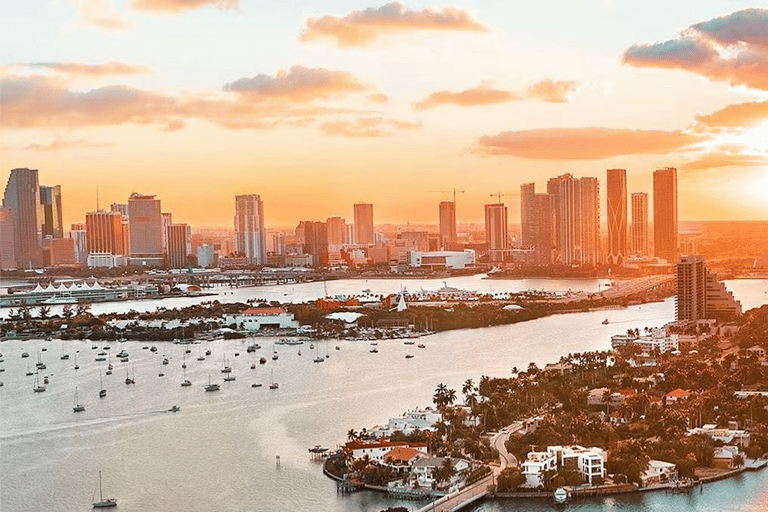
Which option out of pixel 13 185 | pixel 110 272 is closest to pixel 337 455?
pixel 110 272

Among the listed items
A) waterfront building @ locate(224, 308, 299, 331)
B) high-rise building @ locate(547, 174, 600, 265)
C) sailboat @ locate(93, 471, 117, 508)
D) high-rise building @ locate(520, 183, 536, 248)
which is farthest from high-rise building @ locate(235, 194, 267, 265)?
sailboat @ locate(93, 471, 117, 508)

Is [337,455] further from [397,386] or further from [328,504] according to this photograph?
[397,386]

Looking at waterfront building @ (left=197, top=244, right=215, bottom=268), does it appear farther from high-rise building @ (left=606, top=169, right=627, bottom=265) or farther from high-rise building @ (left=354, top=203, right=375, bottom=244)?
high-rise building @ (left=606, top=169, right=627, bottom=265)

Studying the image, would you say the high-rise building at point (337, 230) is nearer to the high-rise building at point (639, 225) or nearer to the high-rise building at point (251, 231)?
the high-rise building at point (251, 231)

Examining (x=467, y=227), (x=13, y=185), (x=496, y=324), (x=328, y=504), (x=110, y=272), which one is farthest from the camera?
(x=467, y=227)

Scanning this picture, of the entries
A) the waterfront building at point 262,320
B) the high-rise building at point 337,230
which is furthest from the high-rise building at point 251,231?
the waterfront building at point 262,320

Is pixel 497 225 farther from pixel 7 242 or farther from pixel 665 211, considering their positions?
pixel 7 242

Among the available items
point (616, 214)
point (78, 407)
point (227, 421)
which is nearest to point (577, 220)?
point (616, 214)
